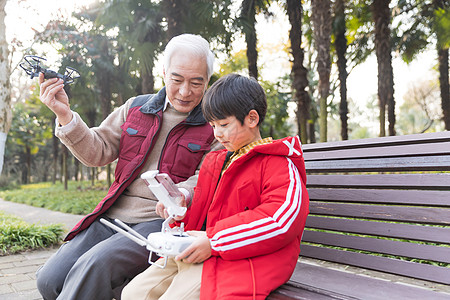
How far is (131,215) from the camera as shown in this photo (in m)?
2.08

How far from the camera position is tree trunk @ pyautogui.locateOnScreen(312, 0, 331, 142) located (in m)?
7.75

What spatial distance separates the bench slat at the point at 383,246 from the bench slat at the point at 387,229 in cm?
3

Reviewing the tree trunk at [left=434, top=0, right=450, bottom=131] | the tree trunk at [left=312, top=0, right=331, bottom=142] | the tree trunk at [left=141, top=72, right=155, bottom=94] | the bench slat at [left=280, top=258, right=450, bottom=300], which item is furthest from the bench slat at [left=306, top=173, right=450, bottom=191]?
the tree trunk at [left=434, top=0, right=450, bottom=131]

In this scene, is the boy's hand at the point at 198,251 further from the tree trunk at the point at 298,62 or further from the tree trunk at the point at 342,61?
the tree trunk at the point at 342,61

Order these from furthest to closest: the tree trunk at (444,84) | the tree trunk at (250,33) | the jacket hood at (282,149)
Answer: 1. the tree trunk at (444,84)
2. the tree trunk at (250,33)
3. the jacket hood at (282,149)

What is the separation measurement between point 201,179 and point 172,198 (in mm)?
202

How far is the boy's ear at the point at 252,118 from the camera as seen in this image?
1.59 meters

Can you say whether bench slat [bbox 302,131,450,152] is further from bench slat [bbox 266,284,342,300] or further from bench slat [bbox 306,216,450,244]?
bench slat [bbox 266,284,342,300]

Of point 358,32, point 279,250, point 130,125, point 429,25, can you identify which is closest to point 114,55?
point 358,32

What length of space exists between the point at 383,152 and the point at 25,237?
171 inches

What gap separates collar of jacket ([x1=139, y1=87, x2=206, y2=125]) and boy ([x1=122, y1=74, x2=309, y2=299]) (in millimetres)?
469

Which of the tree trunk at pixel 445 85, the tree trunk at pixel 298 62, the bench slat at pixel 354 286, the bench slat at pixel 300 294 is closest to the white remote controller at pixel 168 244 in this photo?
the bench slat at pixel 300 294

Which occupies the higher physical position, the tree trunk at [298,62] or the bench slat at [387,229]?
the tree trunk at [298,62]

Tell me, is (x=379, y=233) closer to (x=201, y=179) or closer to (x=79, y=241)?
(x=201, y=179)
